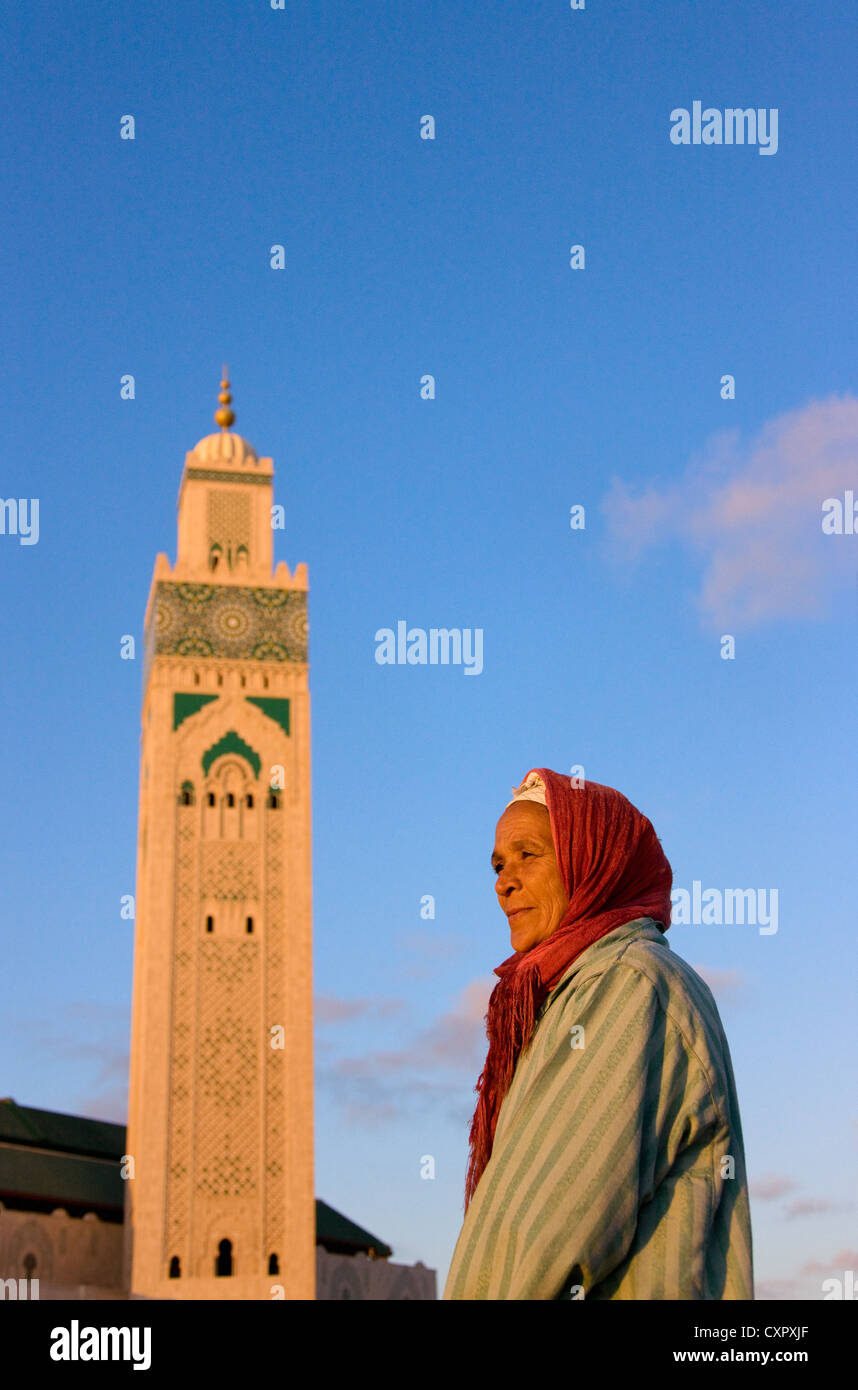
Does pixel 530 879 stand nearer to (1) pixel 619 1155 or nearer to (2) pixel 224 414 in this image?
(1) pixel 619 1155

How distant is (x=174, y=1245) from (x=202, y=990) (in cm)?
359

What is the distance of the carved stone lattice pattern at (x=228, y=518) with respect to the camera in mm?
26609

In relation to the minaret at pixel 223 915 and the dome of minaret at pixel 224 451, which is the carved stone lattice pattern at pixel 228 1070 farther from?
the dome of minaret at pixel 224 451

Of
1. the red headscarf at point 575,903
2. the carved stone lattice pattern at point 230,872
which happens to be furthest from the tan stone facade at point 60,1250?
the red headscarf at point 575,903

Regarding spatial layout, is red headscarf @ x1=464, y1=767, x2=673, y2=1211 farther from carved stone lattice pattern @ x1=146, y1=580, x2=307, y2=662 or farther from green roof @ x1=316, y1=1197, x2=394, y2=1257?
green roof @ x1=316, y1=1197, x2=394, y2=1257

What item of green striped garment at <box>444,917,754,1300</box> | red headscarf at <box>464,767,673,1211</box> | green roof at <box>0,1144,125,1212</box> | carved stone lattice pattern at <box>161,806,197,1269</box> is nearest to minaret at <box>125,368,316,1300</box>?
carved stone lattice pattern at <box>161,806,197,1269</box>

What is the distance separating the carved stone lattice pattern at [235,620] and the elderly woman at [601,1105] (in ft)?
78.0

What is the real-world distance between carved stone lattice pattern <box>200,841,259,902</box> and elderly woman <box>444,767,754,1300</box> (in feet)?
75.1

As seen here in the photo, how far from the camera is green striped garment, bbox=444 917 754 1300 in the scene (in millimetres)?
1972

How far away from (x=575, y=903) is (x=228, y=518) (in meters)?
25.0

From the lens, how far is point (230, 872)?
24953mm

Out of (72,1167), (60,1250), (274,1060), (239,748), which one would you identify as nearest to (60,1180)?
(72,1167)
